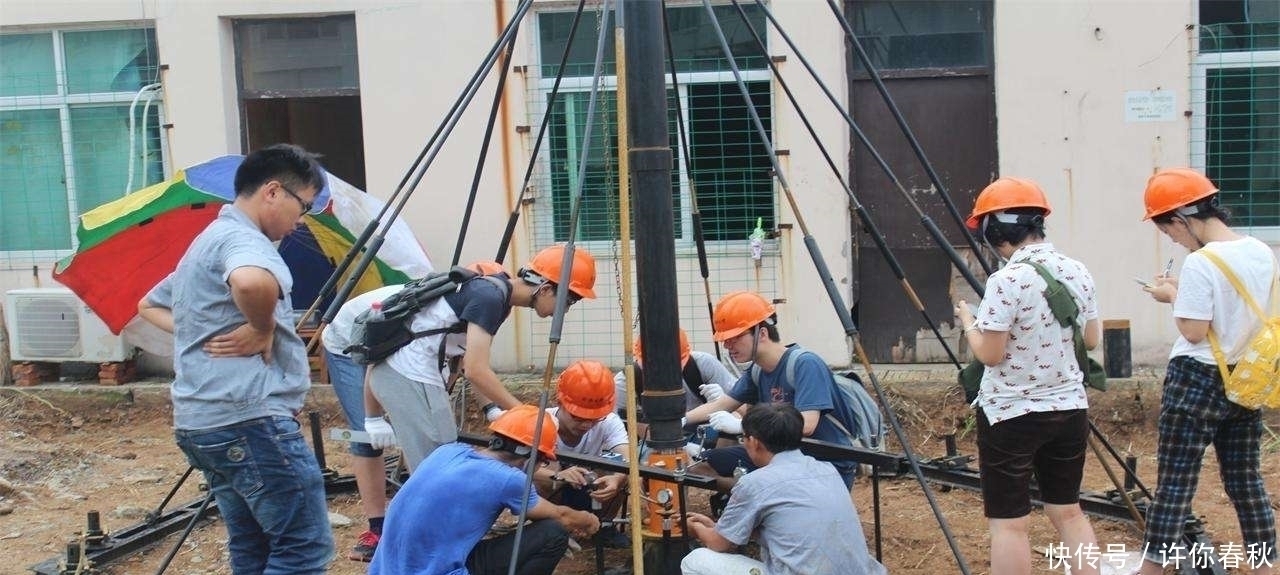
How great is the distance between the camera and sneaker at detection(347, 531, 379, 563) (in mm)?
5160

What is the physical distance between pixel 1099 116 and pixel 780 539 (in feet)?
14.2

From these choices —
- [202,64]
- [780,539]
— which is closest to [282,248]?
[202,64]

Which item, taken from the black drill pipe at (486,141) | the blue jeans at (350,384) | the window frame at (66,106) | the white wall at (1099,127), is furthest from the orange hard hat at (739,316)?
the window frame at (66,106)

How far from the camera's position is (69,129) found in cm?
822

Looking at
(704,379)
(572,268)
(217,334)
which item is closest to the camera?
(217,334)

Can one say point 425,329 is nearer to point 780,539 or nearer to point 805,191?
point 780,539

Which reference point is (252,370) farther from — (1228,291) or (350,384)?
(1228,291)

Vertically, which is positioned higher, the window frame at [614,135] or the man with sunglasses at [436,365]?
the window frame at [614,135]

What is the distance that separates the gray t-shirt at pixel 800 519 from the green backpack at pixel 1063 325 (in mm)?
628

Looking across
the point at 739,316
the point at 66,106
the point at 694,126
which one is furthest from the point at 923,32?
the point at 66,106

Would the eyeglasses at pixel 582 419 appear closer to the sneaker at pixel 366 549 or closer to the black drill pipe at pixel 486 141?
the black drill pipe at pixel 486 141

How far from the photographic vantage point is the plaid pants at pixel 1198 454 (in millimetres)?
4035

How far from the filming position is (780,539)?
12.7ft

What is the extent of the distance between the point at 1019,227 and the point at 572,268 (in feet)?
5.43
